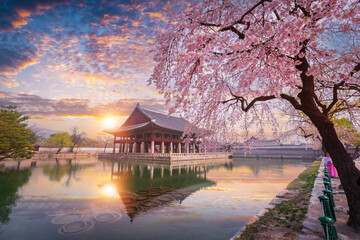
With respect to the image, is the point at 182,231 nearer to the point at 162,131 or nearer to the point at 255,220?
the point at 255,220

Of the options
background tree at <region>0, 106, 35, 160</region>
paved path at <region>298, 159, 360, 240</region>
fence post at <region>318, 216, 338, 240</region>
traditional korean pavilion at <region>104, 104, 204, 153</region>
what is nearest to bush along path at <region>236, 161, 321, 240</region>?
paved path at <region>298, 159, 360, 240</region>

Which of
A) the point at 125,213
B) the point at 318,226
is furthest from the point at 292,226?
the point at 125,213

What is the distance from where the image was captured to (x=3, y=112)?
59.3 ft

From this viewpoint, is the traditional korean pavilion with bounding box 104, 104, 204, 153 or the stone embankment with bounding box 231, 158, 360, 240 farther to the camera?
the traditional korean pavilion with bounding box 104, 104, 204, 153

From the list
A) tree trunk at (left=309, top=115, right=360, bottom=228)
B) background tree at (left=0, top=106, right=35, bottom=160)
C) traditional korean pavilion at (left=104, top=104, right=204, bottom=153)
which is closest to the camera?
tree trunk at (left=309, top=115, right=360, bottom=228)

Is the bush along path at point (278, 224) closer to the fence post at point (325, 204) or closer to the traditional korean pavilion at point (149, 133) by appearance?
the fence post at point (325, 204)

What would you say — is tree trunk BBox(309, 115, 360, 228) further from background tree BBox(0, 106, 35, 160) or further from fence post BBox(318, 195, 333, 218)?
background tree BBox(0, 106, 35, 160)

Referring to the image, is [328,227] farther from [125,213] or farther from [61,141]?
[61,141]

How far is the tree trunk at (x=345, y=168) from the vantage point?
3.55 metres

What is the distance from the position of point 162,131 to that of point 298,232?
29.8 m

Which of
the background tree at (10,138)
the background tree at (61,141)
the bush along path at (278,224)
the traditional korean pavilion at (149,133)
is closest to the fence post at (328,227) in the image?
the bush along path at (278,224)

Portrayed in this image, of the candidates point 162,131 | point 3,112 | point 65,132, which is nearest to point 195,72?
point 3,112

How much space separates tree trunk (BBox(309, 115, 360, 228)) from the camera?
3.55m

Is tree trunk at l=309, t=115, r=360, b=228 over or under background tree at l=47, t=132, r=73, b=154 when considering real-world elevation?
under
